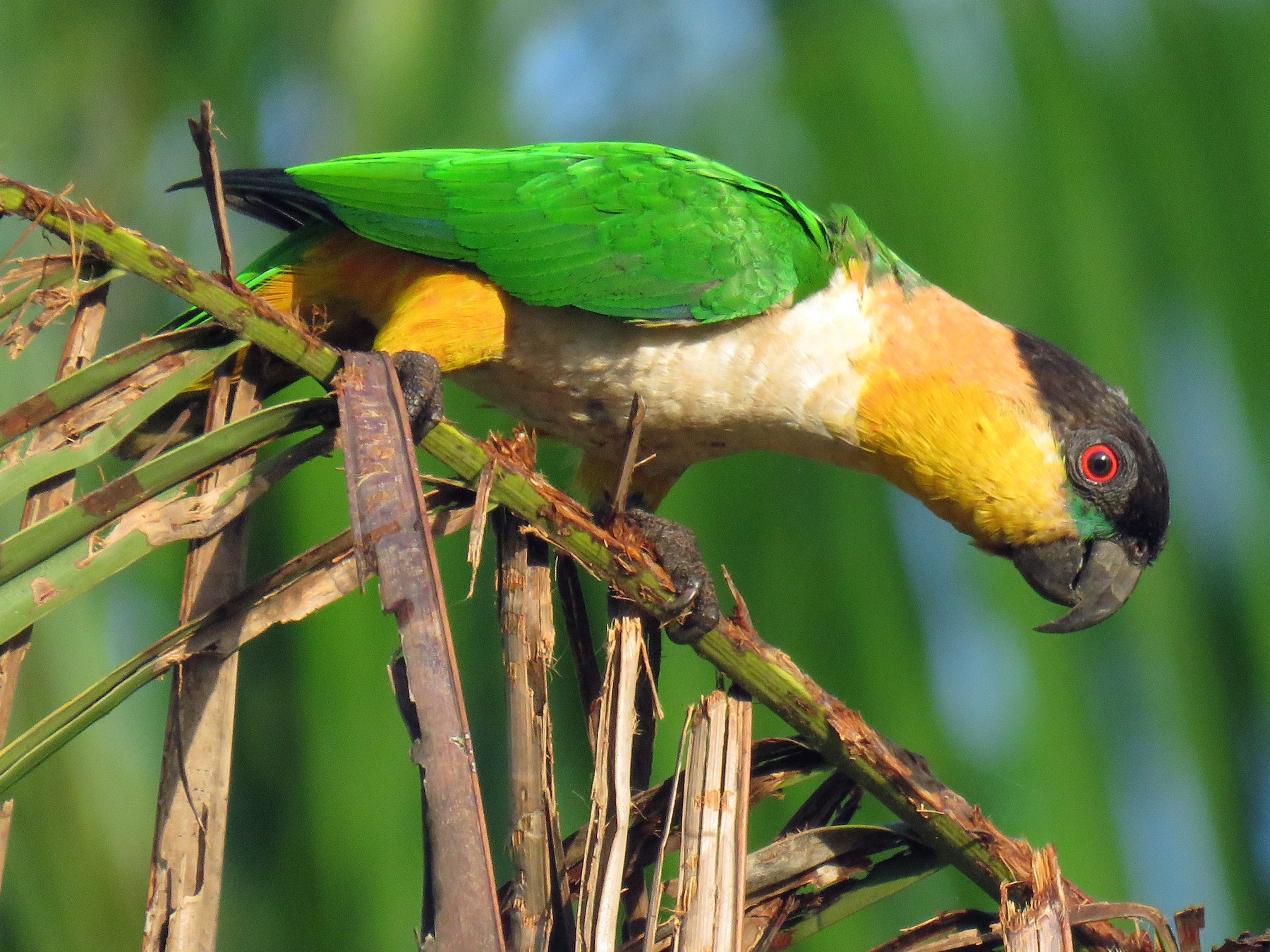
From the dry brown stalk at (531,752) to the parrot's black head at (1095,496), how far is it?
1559 millimetres

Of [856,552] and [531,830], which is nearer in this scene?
[531,830]

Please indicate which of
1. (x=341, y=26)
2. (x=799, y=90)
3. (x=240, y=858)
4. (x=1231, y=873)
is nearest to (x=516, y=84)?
(x=341, y=26)

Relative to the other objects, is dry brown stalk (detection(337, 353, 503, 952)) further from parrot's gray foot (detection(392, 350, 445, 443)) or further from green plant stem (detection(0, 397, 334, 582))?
parrot's gray foot (detection(392, 350, 445, 443))

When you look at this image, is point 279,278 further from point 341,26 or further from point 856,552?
point 856,552

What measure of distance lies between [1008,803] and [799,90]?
7.97ft

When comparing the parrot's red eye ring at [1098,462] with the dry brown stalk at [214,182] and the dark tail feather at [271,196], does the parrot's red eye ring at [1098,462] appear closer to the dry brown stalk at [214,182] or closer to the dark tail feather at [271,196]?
the dark tail feather at [271,196]

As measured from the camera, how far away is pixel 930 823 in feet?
6.05

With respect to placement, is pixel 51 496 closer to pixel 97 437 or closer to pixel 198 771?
pixel 97 437

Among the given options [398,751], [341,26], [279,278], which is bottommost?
[398,751]

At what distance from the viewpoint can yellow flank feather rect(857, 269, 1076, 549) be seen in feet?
9.23

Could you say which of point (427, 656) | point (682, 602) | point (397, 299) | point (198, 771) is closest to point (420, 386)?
point (397, 299)

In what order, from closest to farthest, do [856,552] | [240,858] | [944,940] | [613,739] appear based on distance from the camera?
[613,739] → [944,940] → [240,858] → [856,552]

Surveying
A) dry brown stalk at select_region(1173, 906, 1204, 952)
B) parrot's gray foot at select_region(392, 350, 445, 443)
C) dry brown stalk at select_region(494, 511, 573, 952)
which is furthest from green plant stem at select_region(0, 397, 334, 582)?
dry brown stalk at select_region(1173, 906, 1204, 952)

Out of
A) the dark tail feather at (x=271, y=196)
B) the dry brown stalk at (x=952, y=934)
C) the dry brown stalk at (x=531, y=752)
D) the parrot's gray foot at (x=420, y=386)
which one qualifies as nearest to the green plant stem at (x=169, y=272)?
the parrot's gray foot at (x=420, y=386)
